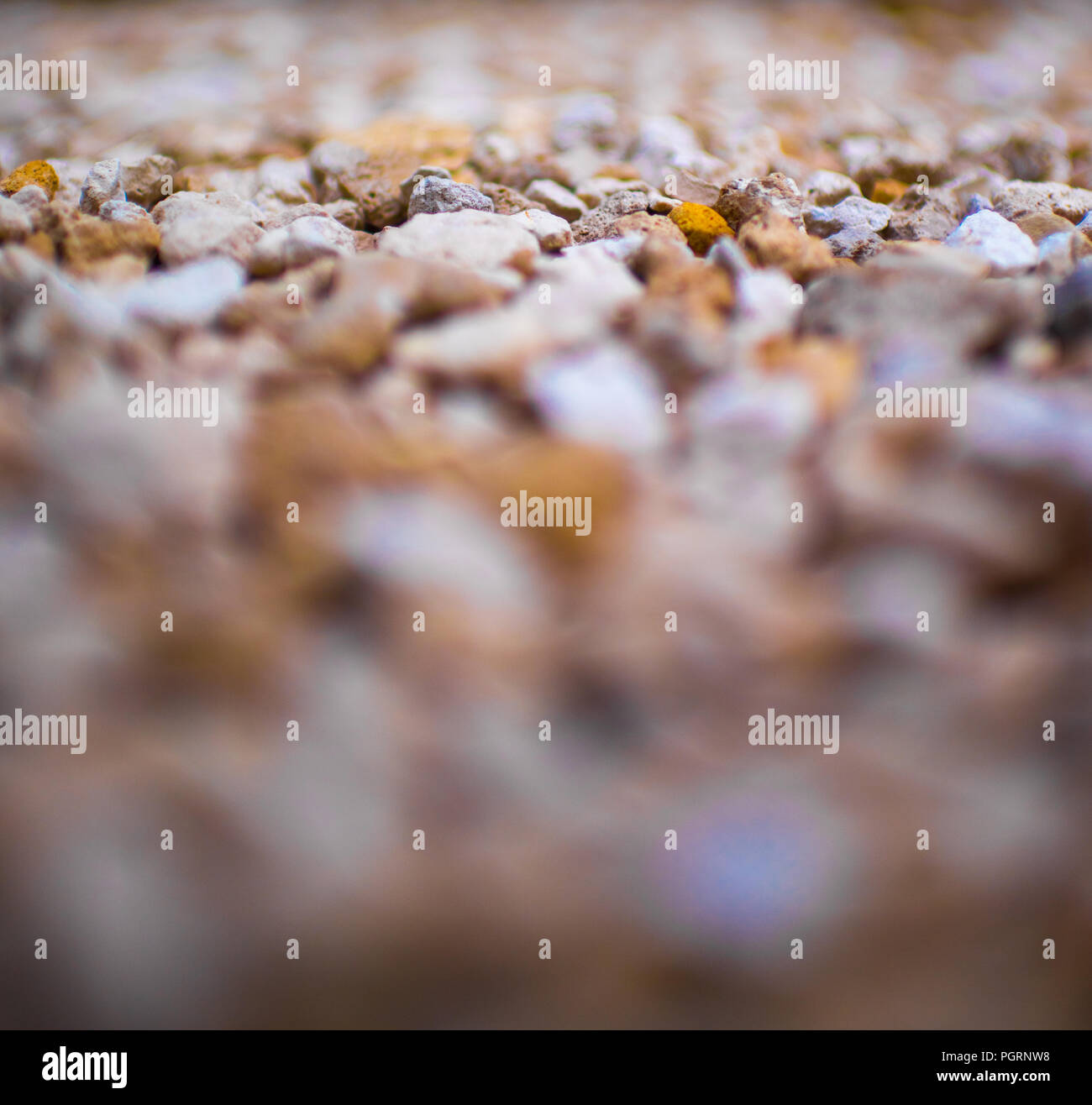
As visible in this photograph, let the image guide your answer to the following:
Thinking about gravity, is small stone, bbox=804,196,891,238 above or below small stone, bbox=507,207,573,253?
above

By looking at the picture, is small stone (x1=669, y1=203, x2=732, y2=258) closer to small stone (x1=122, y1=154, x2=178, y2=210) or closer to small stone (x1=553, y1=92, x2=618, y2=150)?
small stone (x1=553, y1=92, x2=618, y2=150)

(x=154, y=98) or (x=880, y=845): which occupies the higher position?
(x=154, y=98)

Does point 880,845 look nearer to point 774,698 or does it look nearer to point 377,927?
point 774,698

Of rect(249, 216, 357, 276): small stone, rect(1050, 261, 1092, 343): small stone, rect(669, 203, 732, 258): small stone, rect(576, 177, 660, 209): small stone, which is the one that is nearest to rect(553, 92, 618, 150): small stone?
rect(576, 177, 660, 209): small stone

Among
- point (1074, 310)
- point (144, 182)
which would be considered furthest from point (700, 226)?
point (144, 182)

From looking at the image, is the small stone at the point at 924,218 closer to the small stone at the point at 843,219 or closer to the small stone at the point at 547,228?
the small stone at the point at 843,219

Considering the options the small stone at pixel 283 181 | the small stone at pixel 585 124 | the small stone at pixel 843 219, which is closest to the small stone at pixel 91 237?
the small stone at pixel 283 181
